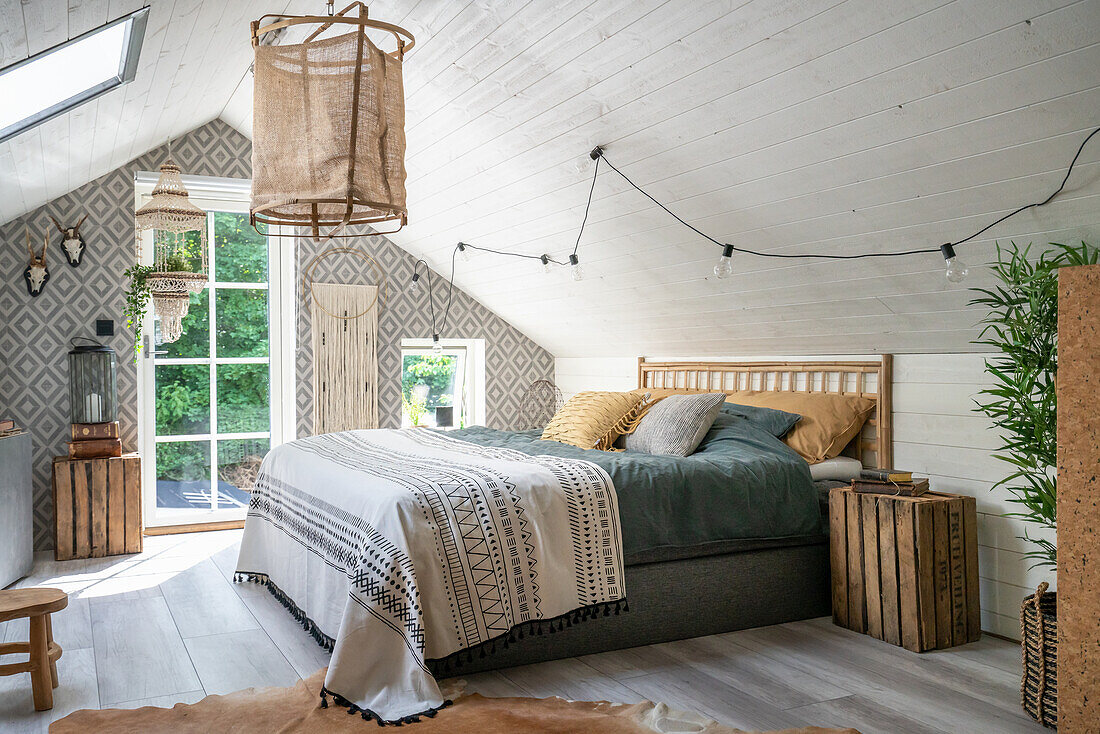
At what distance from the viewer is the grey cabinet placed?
407 cm

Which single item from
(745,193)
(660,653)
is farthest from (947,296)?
(660,653)

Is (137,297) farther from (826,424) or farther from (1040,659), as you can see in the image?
(1040,659)

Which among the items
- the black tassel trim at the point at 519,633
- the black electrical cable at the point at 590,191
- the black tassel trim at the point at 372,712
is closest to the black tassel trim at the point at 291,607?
the black tassel trim at the point at 372,712

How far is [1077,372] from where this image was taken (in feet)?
7.86

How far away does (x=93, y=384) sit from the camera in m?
4.97

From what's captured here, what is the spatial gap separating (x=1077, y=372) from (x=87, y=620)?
3824 mm

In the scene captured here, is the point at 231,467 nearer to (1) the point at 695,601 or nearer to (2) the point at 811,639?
(1) the point at 695,601

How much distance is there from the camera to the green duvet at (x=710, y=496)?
10.8 ft

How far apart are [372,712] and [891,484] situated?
7.01 feet

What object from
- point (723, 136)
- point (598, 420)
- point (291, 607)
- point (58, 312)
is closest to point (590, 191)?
point (723, 136)

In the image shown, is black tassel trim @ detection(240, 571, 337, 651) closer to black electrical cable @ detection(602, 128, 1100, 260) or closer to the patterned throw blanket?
the patterned throw blanket

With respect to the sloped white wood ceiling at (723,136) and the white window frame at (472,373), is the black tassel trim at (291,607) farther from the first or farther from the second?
the white window frame at (472,373)

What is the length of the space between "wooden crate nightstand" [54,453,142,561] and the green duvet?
260 centimetres

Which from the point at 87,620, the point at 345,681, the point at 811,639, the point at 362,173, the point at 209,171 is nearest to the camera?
the point at 362,173
